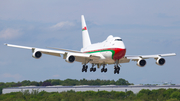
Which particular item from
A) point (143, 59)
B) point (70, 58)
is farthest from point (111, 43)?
point (143, 59)

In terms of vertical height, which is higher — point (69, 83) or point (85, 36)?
point (85, 36)

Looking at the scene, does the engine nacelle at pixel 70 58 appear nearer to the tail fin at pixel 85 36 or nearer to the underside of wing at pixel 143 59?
the underside of wing at pixel 143 59

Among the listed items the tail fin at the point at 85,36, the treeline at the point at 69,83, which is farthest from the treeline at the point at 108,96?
the treeline at the point at 69,83

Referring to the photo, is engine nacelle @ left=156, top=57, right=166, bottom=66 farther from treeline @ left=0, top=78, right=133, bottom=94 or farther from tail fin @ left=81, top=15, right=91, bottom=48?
treeline @ left=0, top=78, right=133, bottom=94

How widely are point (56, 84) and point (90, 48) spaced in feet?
271

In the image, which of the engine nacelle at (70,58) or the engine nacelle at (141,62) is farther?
the engine nacelle at (141,62)

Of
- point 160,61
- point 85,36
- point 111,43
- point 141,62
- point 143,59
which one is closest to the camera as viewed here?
point 111,43

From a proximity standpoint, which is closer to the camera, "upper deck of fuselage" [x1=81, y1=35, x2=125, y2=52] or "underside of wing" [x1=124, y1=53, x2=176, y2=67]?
"upper deck of fuselage" [x1=81, y1=35, x2=125, y2=52]

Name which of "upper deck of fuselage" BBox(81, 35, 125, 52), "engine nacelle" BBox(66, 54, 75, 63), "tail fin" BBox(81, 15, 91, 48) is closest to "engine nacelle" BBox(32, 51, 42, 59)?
"engine nacelle" BBox(66, 54, 75, 63)

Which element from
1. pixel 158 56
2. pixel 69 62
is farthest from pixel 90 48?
pixel 158 56

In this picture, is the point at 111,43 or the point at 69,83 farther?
the point at 69,83

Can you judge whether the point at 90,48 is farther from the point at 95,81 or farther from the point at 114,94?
the point at 95,81

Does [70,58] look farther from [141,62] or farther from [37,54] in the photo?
[141,62]

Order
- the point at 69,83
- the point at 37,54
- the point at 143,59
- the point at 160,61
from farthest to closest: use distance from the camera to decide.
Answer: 1. the point at 69,83
2. the point at 160,61
3. the point at 143,59
4. the point at 37,54
